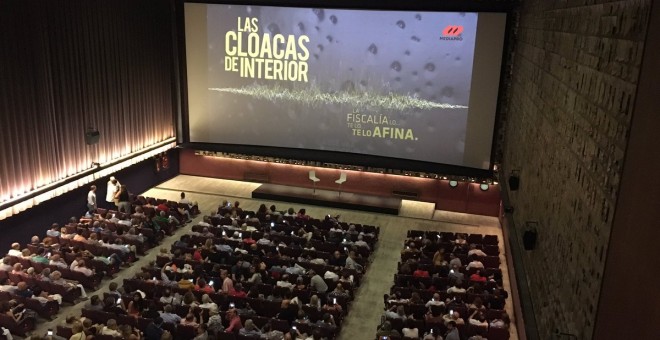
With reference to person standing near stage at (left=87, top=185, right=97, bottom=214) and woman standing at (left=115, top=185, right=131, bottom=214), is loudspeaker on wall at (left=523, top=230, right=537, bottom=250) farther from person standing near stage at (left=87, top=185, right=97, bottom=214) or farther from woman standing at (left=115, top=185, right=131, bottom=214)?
person standing near stage at (left=87, top=185, right=97, bottom=214)

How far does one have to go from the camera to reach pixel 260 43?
1783 cm

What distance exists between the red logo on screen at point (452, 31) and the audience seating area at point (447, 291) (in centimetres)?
604

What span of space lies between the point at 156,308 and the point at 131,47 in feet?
31.7

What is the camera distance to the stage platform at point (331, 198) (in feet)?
55.2

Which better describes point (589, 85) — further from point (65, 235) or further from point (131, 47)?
point (131, 47)

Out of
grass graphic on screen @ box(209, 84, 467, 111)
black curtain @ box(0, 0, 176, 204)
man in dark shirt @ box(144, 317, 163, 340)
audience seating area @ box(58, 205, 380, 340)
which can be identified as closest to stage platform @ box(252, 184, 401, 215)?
audience seating area @ box(58, 205, 380, 340)

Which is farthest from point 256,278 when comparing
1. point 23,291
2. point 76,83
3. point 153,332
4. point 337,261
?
point 76,83

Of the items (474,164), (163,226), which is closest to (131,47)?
(163,226)

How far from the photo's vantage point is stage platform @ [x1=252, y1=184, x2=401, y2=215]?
1683 centimetres

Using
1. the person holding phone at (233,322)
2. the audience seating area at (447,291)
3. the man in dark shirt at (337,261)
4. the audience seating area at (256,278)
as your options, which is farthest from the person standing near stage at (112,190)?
the audience seating area at (447,291)

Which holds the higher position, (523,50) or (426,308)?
(523,50)

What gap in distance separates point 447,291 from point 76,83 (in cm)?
1072

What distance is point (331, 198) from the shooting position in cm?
1744

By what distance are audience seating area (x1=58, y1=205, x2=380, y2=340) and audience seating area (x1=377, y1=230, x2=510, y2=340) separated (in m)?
1.07
